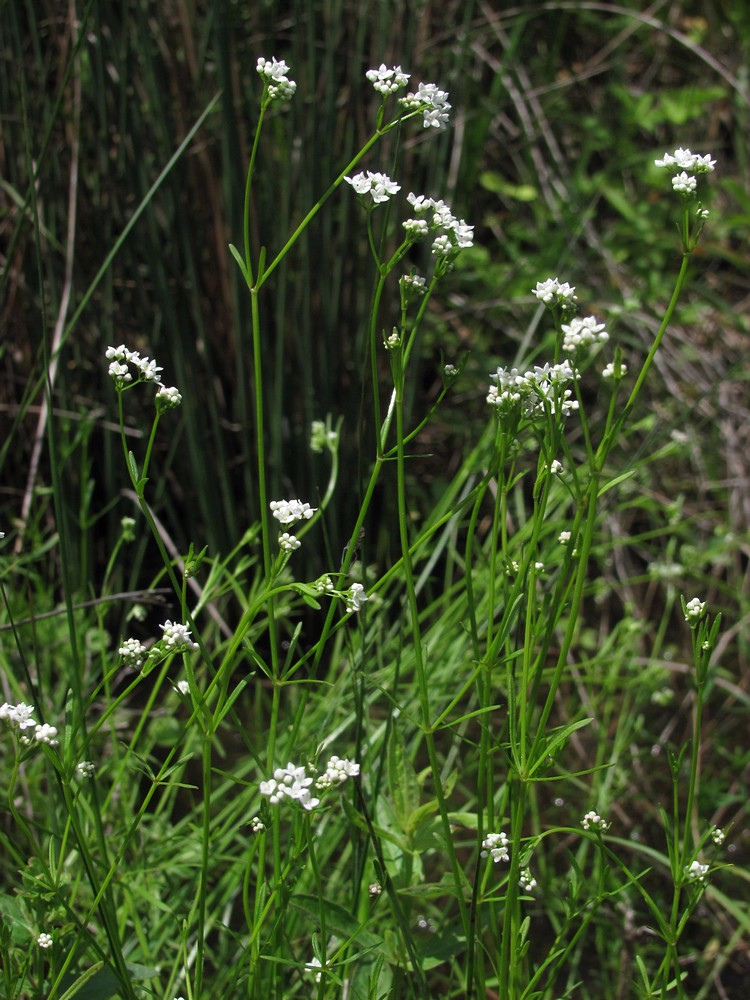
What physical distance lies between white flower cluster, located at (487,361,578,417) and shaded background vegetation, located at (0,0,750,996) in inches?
21.3

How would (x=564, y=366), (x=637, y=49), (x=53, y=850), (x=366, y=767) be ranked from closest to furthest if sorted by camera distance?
(x=564, y=366)
(x=53, y=850)
(x=366, y=767)
(x=637, y=49)

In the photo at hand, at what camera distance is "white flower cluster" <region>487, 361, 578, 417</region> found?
2.94 feet

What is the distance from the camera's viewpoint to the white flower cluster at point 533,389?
2.94ft

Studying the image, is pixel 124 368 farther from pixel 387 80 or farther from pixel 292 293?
pixel 292 293

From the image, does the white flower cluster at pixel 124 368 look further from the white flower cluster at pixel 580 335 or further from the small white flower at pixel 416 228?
the white flower cluster at pixel 580 335

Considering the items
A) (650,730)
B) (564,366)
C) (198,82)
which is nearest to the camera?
(564,366)

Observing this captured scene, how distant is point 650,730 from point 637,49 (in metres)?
2.19

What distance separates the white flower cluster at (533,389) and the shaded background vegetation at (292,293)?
54 centimetres

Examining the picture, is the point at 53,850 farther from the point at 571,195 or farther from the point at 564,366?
the point at 571,195

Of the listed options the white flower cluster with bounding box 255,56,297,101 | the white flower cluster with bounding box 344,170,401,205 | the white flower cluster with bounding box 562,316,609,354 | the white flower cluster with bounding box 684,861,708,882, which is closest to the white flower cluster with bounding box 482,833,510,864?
the white flower cluster with bounding box 684,861,708,882

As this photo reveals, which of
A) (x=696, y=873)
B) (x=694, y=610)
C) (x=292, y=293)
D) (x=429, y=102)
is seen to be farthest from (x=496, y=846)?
(x=292, y=293)

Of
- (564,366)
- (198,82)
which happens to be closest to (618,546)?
(198,82)

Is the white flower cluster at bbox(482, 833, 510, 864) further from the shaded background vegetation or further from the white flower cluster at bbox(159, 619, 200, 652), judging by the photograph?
the shaded background vegetation

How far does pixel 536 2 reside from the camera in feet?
9.52
